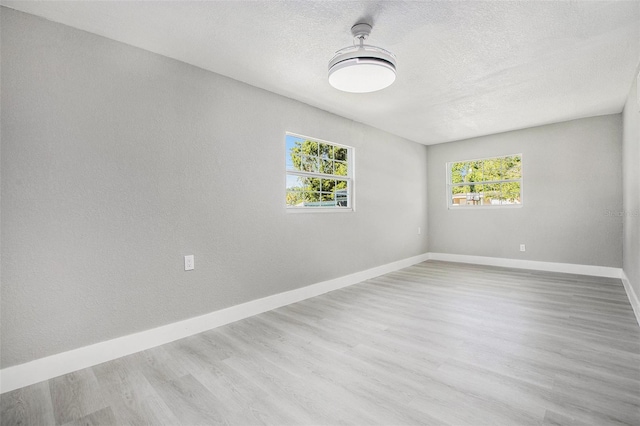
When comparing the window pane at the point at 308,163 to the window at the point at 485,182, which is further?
the window at the point at 485,182

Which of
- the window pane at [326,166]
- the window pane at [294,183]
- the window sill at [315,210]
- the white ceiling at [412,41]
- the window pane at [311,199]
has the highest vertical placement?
the white ceiling at [412,41]

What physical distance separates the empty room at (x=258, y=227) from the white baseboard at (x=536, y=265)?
55cm

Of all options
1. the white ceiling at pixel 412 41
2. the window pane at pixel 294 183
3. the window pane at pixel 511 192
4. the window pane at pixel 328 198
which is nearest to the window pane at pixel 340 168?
the window pane at pixel 328 198

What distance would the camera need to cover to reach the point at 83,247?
2166 mm

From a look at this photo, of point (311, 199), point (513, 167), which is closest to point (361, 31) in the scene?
point (311, 199)

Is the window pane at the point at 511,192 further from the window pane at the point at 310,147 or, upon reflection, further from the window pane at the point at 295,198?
the window pane at the point at 295,198

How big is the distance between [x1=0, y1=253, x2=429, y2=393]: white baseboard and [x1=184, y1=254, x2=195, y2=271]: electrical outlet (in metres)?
0.45

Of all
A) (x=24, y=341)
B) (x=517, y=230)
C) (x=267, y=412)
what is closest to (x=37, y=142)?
(x=24, y=341)

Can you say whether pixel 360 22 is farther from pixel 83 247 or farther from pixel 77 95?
pixel 83 247

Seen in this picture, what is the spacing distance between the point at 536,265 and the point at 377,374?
4.58 metres

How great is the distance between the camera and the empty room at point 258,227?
1807 millimetres

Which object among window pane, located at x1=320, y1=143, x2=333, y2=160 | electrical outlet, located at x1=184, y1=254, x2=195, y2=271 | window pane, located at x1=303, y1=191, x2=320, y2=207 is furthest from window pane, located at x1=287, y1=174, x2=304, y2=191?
electrical outlet, located at x1=184, y1=254, x2=195, y2=271

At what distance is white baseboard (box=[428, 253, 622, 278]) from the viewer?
457cm

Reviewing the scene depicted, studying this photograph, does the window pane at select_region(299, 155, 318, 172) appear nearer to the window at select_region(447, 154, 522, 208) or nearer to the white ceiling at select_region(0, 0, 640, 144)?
the white ceiling at select_region(0, 0, 640, 144)
